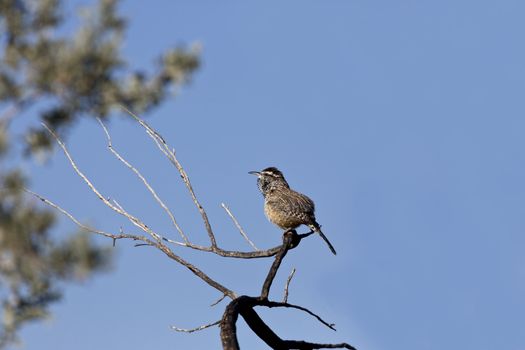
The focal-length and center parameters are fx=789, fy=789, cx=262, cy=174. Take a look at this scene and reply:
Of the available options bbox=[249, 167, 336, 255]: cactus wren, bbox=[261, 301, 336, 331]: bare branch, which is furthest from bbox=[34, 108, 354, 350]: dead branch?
bbox=[249, 167, 336, 255]: cactus wren

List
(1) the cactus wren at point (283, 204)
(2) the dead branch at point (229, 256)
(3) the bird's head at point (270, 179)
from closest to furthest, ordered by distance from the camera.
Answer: (2) the dead branch at point (229, 256), (1) the cactus wren at point (283, 204), (3) the bird's head at point (270, 179)

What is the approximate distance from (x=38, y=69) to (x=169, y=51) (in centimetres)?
112

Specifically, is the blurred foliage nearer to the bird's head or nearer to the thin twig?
the thin twig

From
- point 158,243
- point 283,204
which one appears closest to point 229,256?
point 158,243

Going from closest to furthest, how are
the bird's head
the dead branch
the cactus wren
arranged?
the dead branch → the cactus wren → the bird's head

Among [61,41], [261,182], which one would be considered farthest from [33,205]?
[261,182]

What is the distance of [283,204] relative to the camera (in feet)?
35.1

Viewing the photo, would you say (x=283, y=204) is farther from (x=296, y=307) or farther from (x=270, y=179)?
(x=296, y=307)

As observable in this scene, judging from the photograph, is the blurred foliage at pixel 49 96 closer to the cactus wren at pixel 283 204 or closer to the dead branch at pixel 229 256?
the dead branch at pixel 229 256

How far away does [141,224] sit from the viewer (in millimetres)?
6633

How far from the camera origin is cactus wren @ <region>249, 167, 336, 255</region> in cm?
1041

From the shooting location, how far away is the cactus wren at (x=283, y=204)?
10.4m

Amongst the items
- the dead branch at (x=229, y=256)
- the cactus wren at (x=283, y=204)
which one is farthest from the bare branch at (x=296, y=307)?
the cactus wren at (x=283, y=204)

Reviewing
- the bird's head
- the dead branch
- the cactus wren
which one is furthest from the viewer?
the bird's head
